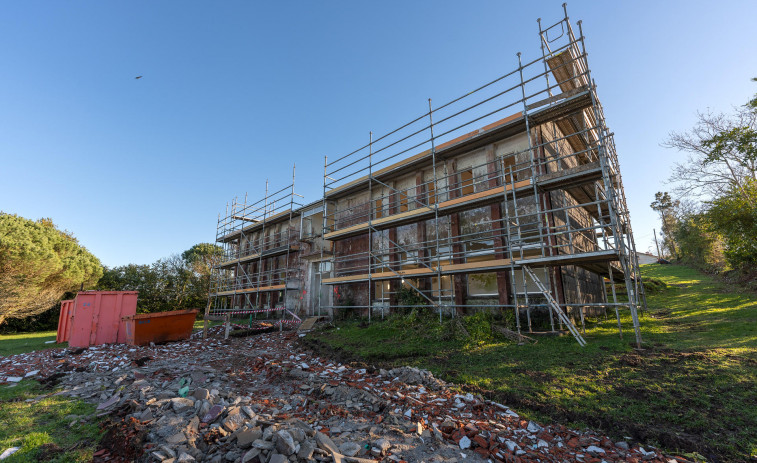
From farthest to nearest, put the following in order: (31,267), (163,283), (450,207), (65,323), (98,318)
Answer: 1. (163,283)
2. (31,267)
3. (65,323)
4. (98,318)
5. (450,207)

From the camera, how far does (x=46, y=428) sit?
3.67 m

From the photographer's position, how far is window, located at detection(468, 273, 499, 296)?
34.0ft

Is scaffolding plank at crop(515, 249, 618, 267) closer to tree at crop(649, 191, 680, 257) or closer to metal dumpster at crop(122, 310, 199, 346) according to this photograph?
metal dumpster at crop(122, 310, 199, 346)

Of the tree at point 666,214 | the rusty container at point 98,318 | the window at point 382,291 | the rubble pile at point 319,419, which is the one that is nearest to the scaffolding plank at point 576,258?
the rubble pile at point 319,419

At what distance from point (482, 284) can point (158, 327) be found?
37.0 ft

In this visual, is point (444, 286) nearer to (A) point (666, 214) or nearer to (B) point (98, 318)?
(B) point (98, 318)

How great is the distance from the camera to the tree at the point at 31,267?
15961 mm

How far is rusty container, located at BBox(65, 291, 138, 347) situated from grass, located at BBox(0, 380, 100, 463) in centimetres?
615

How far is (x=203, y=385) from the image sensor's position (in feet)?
16.6

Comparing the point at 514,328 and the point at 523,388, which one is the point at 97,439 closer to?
the point at 523,388

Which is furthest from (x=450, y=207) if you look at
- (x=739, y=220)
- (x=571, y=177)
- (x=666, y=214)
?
(x=666, y=214)

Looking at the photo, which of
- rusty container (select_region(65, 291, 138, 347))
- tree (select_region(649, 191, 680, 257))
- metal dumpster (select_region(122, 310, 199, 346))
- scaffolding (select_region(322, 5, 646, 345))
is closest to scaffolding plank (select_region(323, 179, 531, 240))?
scaffolding (select_region(322, 5, 646, 345))

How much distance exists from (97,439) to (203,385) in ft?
5.56

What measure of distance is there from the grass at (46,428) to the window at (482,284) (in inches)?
388
